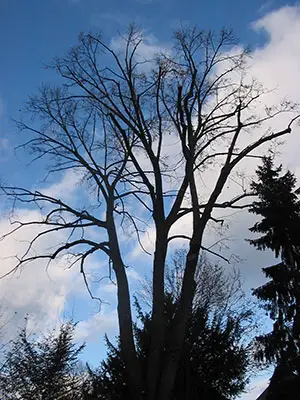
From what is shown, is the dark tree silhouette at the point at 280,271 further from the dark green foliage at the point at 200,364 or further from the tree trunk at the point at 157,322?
the tree trunk at the point at 157,322

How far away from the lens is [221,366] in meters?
11.1

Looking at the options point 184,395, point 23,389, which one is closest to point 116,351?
point 184,395

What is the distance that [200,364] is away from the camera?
35.9ft

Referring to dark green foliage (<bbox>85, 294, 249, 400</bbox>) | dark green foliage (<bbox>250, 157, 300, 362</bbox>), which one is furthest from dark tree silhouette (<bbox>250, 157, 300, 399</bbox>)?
dark green foliage (<bbox>85, 294, 249, 400</bbox>)

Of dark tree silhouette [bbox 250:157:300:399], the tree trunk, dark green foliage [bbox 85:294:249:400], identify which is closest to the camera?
the tree trunk

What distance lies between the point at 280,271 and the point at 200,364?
4.47 meters

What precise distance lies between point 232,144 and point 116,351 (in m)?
5.97

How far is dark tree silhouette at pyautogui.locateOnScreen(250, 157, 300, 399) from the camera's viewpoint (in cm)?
1252

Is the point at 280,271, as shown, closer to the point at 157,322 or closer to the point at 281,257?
the point at 281,257

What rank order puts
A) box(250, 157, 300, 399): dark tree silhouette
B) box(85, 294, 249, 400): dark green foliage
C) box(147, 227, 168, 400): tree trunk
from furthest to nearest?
box(250, 157, 300, 399): dark tree silhouette < box(85, 294, 249, 400): dark green foliage < box(147, 227, 168, 400): tree trunk

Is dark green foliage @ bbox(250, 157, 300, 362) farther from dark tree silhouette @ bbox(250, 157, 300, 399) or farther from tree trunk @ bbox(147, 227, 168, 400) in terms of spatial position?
tree trunk @ bbox(147, 227, 168, 400)

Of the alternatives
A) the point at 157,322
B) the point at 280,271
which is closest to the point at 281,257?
the point at 280,271

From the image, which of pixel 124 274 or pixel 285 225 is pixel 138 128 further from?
pixel 285 225

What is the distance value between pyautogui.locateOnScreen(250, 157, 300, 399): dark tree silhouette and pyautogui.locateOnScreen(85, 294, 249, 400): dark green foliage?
4.04 ft
